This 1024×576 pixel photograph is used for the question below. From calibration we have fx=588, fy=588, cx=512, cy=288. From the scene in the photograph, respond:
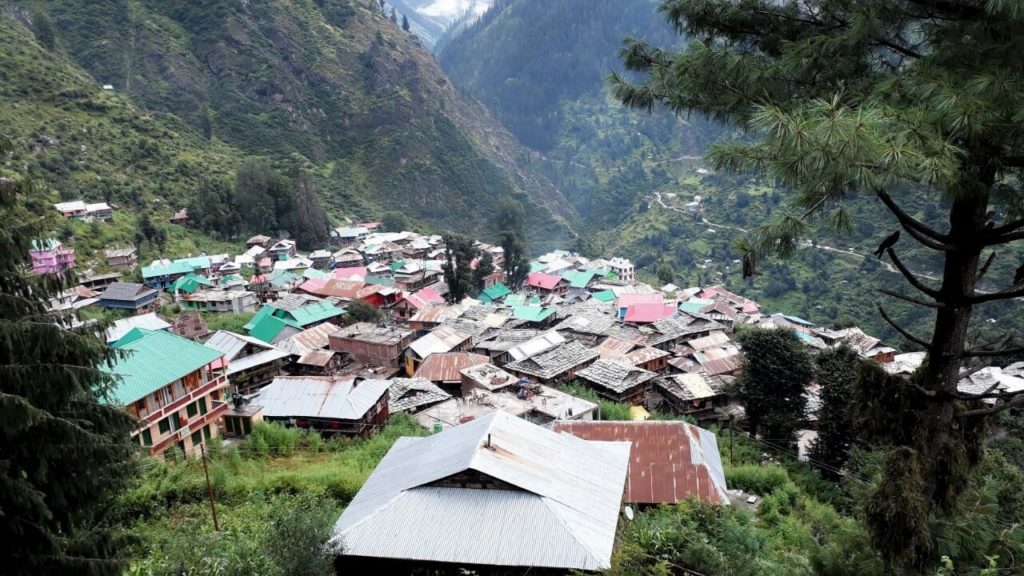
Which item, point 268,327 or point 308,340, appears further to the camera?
point 268,327

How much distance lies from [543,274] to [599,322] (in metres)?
20.2

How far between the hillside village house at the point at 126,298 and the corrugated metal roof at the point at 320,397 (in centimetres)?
2295

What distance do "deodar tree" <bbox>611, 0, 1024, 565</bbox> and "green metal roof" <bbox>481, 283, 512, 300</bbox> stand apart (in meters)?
45.3

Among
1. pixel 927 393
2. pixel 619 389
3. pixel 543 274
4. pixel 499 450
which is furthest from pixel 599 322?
pixel 927 393

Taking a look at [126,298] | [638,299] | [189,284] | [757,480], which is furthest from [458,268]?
[757,480]

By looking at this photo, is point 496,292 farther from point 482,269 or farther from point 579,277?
point 579,277

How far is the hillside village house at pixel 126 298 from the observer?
36.1m

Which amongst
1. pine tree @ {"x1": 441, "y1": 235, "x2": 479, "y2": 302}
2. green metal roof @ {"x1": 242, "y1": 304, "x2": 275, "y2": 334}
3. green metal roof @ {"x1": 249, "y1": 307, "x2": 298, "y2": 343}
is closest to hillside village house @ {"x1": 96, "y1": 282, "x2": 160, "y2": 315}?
green metal roof @ {"x1": 242, "y1": 304, "x2": 275, "y2": 334}

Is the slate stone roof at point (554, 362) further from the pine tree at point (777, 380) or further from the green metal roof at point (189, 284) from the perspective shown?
the green metal roof at point (189, 284)

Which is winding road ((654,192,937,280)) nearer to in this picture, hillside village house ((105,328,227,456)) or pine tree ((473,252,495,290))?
pine tree ((473,252,495,290))

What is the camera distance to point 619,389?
2414 centimetres

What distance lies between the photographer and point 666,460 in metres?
13.5

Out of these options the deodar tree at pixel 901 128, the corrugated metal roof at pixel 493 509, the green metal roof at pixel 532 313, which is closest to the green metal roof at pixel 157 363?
the corrugated metal roof at pixel 493 509

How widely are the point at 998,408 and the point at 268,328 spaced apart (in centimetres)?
3297
